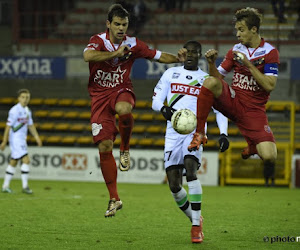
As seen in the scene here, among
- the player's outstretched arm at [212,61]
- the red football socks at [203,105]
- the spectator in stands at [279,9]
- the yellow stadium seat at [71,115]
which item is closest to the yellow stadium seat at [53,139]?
the yellow stadium seat at [71,115]

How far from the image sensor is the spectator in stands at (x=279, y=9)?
20.2 metres

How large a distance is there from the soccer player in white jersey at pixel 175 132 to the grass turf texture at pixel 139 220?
567mm

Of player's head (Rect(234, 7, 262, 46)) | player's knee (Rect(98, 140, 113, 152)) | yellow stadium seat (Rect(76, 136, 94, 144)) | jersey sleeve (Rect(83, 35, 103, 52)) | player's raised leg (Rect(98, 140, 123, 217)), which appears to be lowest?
yellow stadium seat (Rect(76, 136, 94, 144))

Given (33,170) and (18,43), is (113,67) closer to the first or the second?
(33,170)

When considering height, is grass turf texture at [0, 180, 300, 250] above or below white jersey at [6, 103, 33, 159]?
below

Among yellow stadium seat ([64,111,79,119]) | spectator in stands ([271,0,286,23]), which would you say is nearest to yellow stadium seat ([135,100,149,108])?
yellow stadium seat ([64,111,79,119])

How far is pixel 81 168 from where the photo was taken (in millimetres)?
19078

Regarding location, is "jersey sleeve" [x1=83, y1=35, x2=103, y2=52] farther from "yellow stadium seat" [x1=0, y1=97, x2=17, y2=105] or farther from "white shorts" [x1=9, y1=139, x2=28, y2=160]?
"yellow stadium seat" [x1=0, y1=97, x2=17, y2=105]

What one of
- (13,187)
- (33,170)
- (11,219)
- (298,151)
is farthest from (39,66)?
(11,219)

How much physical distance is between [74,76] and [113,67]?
12.2 meters

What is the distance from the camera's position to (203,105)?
757 cm

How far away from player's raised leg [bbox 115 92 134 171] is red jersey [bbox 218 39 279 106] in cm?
112

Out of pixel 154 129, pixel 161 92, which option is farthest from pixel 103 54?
pixel 154 129

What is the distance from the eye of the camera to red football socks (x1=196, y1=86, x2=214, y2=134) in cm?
754
